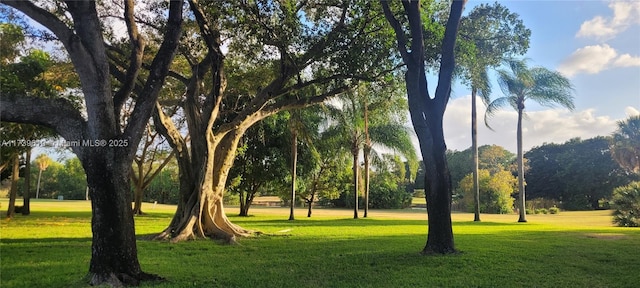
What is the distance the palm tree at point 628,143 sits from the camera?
30.2 m

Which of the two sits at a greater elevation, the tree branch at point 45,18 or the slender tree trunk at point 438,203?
the tree branch at point 45,18

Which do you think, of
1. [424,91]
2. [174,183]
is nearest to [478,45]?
[424,91]

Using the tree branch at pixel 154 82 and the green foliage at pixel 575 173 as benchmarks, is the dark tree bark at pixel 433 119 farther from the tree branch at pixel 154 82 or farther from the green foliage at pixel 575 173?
the green foliage at pixel 575 173

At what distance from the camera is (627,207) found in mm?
22391

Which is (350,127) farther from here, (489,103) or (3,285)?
(3,285)

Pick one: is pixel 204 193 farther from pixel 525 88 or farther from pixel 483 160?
pixel 483 160

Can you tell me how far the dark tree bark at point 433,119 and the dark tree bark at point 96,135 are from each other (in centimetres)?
610

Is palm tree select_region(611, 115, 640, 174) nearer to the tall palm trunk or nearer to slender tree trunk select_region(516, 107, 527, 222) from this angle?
slender tree trunk select_region(516, 107, 527, 222)

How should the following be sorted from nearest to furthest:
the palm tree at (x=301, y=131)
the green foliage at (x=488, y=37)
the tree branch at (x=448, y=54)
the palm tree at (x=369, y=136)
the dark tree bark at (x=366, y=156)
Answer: the tree branch at (x=448, y=54), the green foliage at (x=488, y=37), the palm tree at (x=301, y=131), the palm tree at (x=369, y=136), the dark tree bark at (x=366, y=156)

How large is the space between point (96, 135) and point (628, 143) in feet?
112

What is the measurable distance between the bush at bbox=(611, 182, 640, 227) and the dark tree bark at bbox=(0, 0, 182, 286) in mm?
22926

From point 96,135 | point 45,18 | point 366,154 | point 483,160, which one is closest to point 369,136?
point 366,154

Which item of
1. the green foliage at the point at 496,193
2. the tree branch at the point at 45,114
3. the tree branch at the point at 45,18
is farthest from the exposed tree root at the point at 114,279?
the green foliage at the point at 496,193

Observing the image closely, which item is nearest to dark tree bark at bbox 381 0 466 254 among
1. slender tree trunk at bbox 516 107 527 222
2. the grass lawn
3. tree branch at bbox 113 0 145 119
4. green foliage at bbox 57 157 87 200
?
the grass lawn
